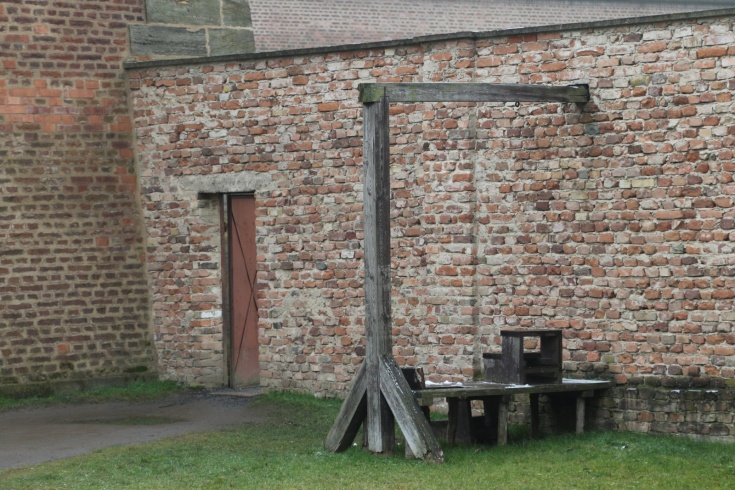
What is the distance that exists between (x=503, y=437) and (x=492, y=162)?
8.75 feet

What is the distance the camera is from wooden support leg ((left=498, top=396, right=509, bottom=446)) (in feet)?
34.3

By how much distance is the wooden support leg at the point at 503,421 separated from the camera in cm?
1045

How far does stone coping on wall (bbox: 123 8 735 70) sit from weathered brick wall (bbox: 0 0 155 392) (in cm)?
65

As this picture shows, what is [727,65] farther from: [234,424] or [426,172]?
[234,424]

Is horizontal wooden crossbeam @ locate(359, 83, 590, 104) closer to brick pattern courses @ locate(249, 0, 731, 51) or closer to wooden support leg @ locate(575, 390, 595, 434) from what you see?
wooden support leg @ locate(575, 390, 595, 434)

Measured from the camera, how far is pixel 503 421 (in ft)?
34.4

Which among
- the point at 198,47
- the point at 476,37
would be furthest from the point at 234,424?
the point at 198,47

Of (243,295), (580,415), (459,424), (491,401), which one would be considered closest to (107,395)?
(243,295)

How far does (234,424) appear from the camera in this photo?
40.1 feet

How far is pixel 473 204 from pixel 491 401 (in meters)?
2.11

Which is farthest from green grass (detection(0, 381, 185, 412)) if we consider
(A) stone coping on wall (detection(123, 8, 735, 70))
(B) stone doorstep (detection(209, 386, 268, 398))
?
(A) stone coping on wall (detection(123, 8, 735, 70))

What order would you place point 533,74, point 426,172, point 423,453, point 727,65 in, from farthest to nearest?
1. point 426,172
2. point 533,74
3. point 727,65
4. point 423,453

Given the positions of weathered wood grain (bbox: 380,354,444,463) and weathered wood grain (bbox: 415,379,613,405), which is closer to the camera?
weathered wood grain (bbox: 380,354,444,463)

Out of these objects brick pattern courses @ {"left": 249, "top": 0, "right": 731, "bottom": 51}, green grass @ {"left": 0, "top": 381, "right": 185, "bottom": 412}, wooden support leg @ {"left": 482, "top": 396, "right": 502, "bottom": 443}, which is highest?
brick pattern courses @ {"left": 249, "top": 0, "right": 731, "bottom": 51}
